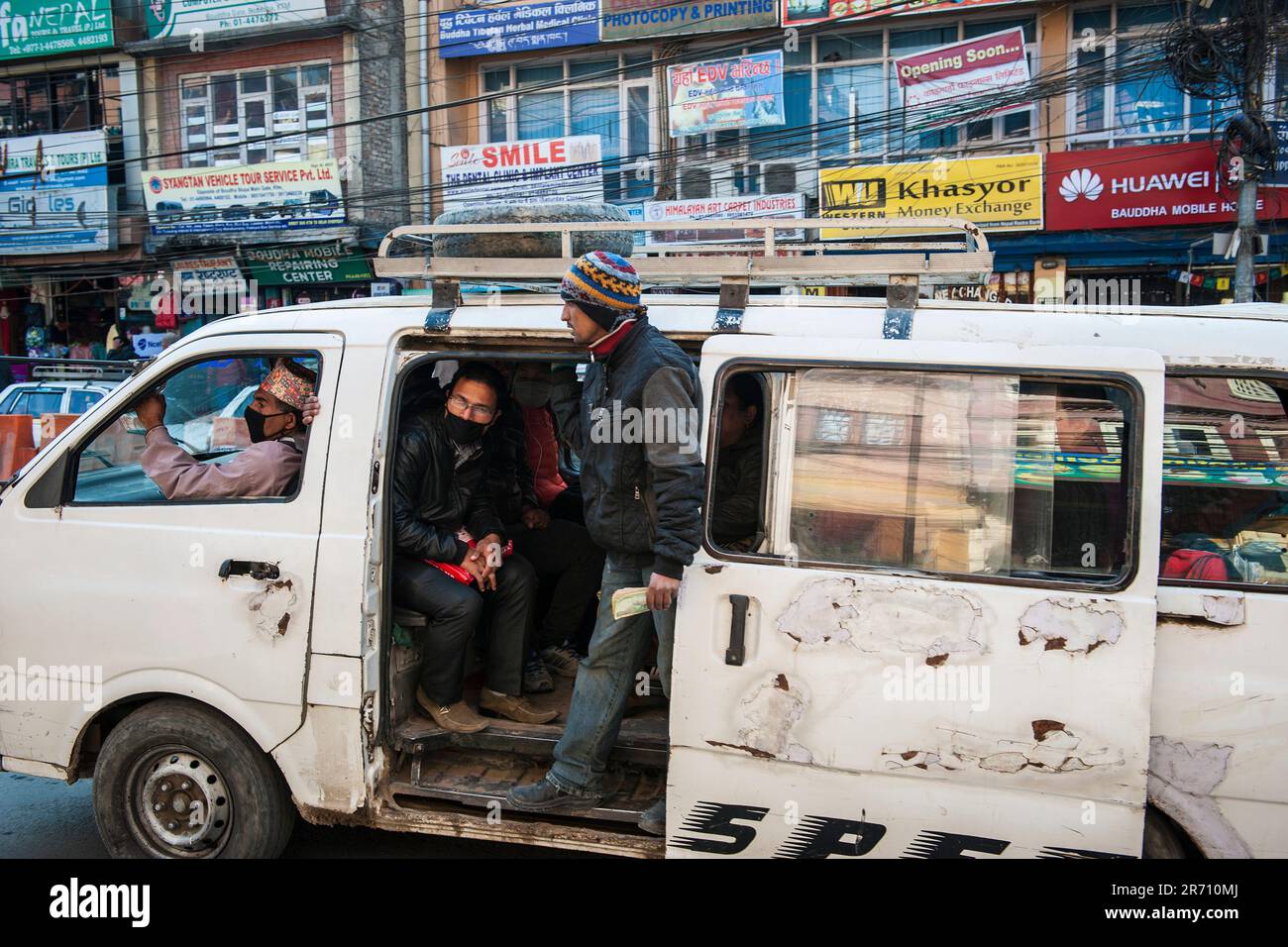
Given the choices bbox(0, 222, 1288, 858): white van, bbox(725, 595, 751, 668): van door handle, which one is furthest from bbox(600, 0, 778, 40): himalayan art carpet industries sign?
bbox(725, 595, 751, 668): van door handle

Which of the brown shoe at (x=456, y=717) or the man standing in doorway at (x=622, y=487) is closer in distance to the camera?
the man standing in doorway at (x=622, y=487)

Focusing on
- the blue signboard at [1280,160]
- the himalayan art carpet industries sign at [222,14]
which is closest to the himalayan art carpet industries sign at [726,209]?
the blue signboard at [1280,160]

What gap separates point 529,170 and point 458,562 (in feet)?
49.0

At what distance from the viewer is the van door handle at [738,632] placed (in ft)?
9.53

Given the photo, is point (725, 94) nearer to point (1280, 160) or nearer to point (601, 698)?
point (1280, 160)

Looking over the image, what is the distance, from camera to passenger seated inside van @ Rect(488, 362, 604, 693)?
442cm

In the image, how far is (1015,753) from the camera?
272 cm

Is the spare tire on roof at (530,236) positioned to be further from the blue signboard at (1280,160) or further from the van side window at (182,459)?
the blue signboard at (1280,160)

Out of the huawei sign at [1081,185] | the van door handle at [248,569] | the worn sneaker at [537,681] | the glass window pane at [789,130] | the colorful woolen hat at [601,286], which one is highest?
the glass window pane at [789,130]

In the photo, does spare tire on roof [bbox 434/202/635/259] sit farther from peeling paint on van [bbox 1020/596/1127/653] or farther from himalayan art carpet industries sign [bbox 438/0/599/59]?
himalayan art carpet industries sign [bbox 438/0/599/59]

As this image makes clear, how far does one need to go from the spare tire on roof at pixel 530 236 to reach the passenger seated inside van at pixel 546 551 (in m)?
0.59

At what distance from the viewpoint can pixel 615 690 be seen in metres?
3.28
